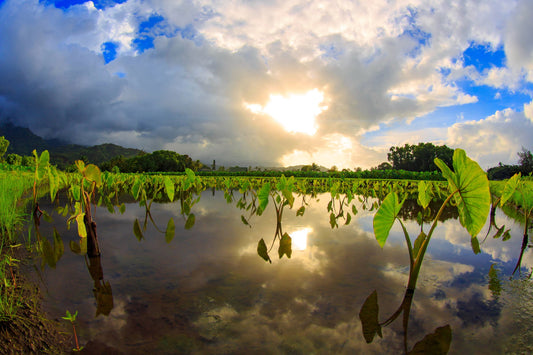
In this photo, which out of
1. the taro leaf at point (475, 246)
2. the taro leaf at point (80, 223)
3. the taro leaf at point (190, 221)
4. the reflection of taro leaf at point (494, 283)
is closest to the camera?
the reflection of taro leaf at point (494, 283)

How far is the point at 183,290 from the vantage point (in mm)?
1926

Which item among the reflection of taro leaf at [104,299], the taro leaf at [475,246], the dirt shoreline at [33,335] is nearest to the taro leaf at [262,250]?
the reflection of taro leaf at [104,299]

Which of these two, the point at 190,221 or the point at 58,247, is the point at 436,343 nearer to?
the point at 58,247

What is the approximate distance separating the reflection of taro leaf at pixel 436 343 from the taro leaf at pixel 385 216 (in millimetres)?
554

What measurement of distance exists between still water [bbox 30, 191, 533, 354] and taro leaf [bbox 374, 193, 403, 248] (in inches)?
17.3

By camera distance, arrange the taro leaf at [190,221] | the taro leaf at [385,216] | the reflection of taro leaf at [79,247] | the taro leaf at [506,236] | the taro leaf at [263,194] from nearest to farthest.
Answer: the taro leaf at [385,216] < the reflection of taro leaf at [79,247] < the taro leaf at [506,236] < the taro leaf at [190,221] < the taro leaf at [263,194]

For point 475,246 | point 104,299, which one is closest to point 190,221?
point 104,299

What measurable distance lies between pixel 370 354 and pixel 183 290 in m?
1.26

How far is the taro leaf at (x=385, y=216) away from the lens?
1843mm

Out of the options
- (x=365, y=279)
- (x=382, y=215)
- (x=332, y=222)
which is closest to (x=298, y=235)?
(x=332, y=222)

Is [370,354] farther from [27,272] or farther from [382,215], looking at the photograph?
[27,272]

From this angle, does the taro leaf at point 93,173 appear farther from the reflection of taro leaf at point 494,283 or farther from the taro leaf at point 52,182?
the reflection of taro leaf at point 494,283

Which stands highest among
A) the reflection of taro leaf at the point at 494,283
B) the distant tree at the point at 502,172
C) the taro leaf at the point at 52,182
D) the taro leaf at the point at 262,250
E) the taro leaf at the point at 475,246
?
the distant tree at the point at 502,172

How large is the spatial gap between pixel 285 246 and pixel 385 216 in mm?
1507
